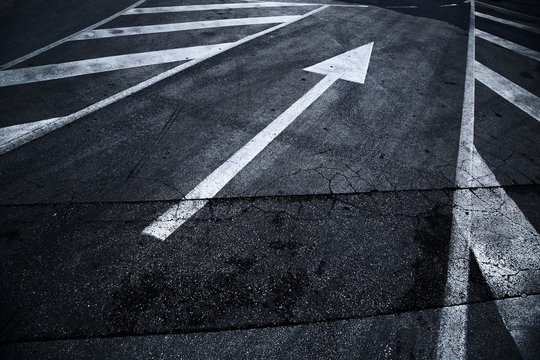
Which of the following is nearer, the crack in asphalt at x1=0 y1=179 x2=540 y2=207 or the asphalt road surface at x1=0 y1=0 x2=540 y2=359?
the asphalt road surface at x1=0 y1=0 x2=540 y2=359

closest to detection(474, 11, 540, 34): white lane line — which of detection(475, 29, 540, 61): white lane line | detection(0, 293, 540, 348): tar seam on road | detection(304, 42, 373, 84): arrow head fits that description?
detection(475, 29, 540, 61): white lane line

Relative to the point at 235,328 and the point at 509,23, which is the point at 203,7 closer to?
the point at 235,328

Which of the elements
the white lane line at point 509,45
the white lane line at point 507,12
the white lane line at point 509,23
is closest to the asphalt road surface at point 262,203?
the white lane line at point 509,45

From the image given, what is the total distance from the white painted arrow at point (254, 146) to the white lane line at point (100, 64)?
2.81m

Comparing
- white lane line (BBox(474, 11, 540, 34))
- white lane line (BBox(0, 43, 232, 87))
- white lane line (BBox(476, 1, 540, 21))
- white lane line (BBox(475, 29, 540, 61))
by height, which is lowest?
white lane line (BBox(0, 43, 232, 87))

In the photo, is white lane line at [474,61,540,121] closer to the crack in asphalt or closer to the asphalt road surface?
the asphalt road surface

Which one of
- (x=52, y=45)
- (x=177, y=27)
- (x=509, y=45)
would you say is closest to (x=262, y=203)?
(x=52, y=45)

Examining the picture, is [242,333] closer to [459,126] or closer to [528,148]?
[459,126]

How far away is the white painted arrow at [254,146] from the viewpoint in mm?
3625

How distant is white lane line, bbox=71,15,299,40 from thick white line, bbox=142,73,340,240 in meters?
4.78

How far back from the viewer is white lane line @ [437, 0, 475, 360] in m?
2.75

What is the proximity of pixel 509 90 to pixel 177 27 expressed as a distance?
27.7 ft

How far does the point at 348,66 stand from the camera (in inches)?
283

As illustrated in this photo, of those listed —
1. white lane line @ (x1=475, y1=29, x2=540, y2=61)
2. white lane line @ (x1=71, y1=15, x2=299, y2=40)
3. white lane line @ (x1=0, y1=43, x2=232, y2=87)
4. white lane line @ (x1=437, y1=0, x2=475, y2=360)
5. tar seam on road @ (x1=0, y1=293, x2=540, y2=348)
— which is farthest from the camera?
white lane line @ (x1=475, y1=29, x2=540, y2=61)
